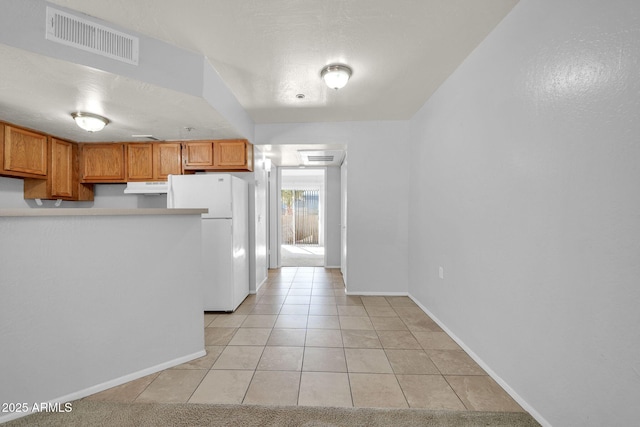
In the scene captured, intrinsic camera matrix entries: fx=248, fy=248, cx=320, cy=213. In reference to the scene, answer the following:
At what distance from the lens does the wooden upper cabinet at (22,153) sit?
270 cm

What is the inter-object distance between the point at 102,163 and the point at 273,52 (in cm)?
318

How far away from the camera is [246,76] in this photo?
7.80 feet

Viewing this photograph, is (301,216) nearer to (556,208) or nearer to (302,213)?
(302,213)

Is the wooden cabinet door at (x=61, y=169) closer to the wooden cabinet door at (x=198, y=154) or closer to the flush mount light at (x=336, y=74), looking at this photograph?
the wooden cabinet door at (x=198, y=154)

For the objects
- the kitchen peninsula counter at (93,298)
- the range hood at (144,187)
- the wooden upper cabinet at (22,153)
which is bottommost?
the kitchen peninsula counter at (93,298)

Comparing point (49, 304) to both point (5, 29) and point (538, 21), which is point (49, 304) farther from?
point (538, 21)

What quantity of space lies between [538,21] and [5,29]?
309cm

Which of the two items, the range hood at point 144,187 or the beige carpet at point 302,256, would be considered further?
the beige carpet at point 302,256

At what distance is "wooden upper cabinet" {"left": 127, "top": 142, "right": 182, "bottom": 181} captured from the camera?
3488mm

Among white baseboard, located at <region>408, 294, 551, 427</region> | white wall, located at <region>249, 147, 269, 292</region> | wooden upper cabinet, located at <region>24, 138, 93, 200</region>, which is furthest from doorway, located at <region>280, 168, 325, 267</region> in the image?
white baseboard, located at <region>408, 294, 551, 427</region>

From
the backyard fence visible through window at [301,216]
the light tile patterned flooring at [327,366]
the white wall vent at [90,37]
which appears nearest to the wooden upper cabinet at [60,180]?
the white wall vent at [90,37]

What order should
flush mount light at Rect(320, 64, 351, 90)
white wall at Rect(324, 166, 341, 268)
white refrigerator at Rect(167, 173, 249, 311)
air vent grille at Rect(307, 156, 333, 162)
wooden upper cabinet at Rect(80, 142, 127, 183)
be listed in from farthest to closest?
white wall at Rect(324, 166, 341, 268) < air vent grille at Rect(307, 156, 333, 162) < wooden upper cabinet at Rect(80, 142, 127, 183) < white refrigerator at Rect(167, 173, 249, 311) < flush mount light at Rect(320, 64, 351, 90)

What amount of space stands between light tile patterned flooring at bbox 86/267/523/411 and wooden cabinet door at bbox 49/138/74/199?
265 centimetres

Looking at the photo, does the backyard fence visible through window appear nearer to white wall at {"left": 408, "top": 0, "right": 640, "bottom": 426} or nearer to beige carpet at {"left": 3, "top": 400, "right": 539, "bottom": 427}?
white wall at {"left": 408, "top": 0, "right": 640, "bottom": 426}
